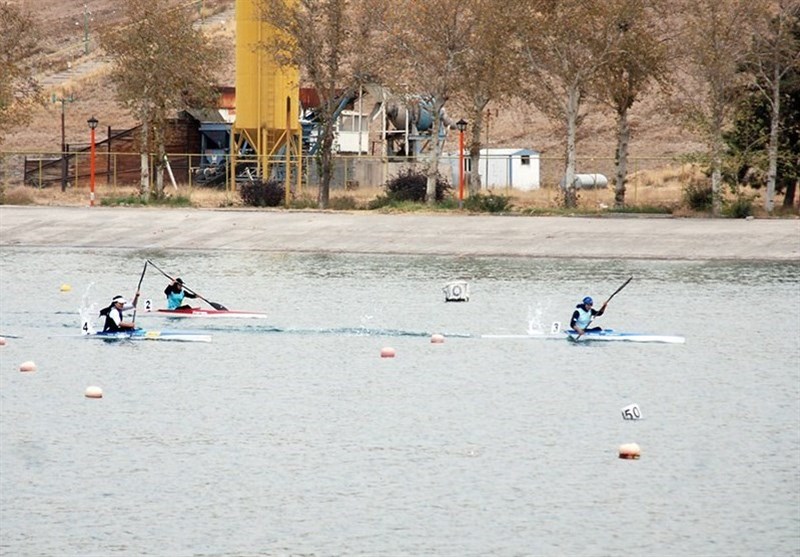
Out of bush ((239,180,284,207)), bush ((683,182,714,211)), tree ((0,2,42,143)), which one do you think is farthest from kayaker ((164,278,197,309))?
tree ((0,2,42,143))

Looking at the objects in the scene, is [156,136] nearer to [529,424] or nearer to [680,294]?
[680,294]

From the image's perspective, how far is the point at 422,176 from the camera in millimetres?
78500

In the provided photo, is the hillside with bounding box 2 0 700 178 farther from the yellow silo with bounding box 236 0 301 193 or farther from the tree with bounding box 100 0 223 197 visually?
the tree with bounding box 100 0 223 197

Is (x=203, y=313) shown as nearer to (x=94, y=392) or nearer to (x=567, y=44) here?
(x=94, y=392)

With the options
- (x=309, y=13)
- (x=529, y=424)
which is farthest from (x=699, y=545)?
(x=309, y=13)

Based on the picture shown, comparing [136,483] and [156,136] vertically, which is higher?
[156,136]

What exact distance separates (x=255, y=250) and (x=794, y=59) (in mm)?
24081

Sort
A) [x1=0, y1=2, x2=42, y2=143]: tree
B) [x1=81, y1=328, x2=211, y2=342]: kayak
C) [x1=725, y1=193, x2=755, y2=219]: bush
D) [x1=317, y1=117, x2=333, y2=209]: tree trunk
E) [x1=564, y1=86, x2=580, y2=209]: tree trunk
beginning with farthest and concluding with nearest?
[x1=0, y1=2, x2=42, y2=143]: tree → [x1=317, y1=117, x2=333, y2=209]: tree trunk → [x1=564, y1=86, x2=580, y2=209]: tree trunk → [x1=725, y1=193, x2=755, y2=219]: bush → [x1=81, y1=328, x2=211, y2=342]: kayak

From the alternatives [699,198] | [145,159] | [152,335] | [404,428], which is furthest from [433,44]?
[404,428]

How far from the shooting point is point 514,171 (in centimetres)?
9175

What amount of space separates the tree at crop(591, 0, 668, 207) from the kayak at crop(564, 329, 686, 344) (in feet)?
93.4

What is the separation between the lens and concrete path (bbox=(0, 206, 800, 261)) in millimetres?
64000

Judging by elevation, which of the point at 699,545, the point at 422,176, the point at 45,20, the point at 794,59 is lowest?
the point at 699,545

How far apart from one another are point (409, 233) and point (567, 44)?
11.1 metres
